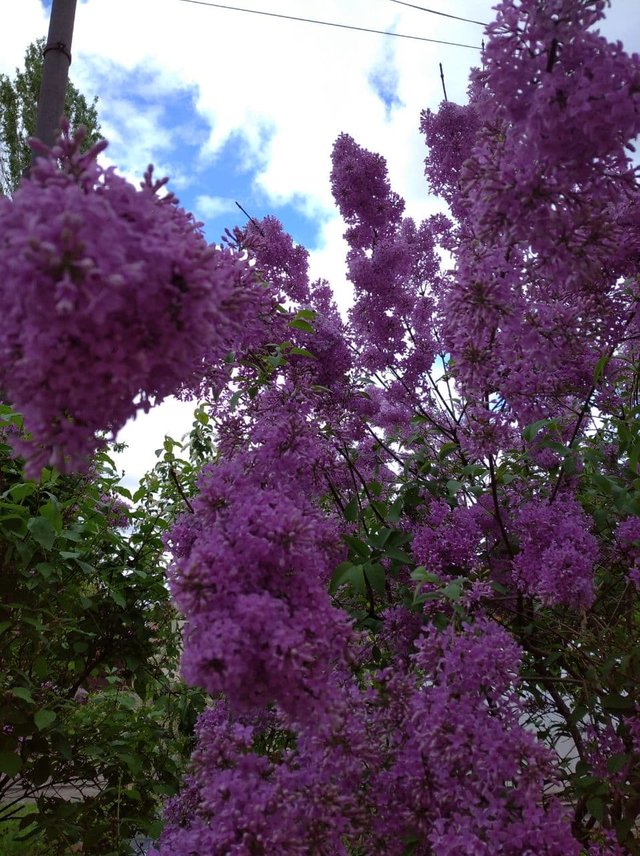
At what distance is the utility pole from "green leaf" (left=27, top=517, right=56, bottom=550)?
5.50ft

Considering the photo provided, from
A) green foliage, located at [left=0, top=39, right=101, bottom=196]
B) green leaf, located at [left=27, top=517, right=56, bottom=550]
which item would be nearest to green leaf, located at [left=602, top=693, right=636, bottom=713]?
green leaf, located at [left=27, top=517, right=56, bottom=550]

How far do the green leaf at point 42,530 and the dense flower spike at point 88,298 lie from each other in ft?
3.74

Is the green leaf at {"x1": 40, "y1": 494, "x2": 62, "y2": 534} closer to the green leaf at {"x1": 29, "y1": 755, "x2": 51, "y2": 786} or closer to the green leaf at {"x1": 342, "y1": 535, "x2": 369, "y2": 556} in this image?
the green leaf at {"x1": 342, "y1": 535, "x2": 369, "y2": 556}

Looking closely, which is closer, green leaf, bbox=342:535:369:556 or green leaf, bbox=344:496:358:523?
green leaf, bbox=342:535:369:556

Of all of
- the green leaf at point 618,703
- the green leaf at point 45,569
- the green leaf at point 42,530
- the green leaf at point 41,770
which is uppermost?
the green leaf at point 42,530

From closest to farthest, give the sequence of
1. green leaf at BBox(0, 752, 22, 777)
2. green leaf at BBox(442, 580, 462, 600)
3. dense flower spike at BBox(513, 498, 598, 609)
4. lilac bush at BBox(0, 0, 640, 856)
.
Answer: lilac bush at BBox(0, 0, 640, 856), green leaf at BBox(442, 580, 462, 600), dense flower spike at BBox(513, 498, 598, 609), green leaf at BBox(0, 752, 22, 777)

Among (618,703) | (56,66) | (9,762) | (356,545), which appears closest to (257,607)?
(356,545)

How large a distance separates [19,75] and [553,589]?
22.7m

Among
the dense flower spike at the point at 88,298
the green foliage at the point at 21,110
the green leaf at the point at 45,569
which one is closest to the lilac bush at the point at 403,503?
the dense flower spike at the point at 88,298

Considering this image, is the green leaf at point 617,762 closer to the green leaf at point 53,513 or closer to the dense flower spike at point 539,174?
the dense flower spike at point 539,174

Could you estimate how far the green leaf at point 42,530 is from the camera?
2262 mm

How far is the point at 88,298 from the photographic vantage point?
104 centimetres

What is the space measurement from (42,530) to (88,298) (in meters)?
1.51

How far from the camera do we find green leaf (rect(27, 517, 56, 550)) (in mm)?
2262
